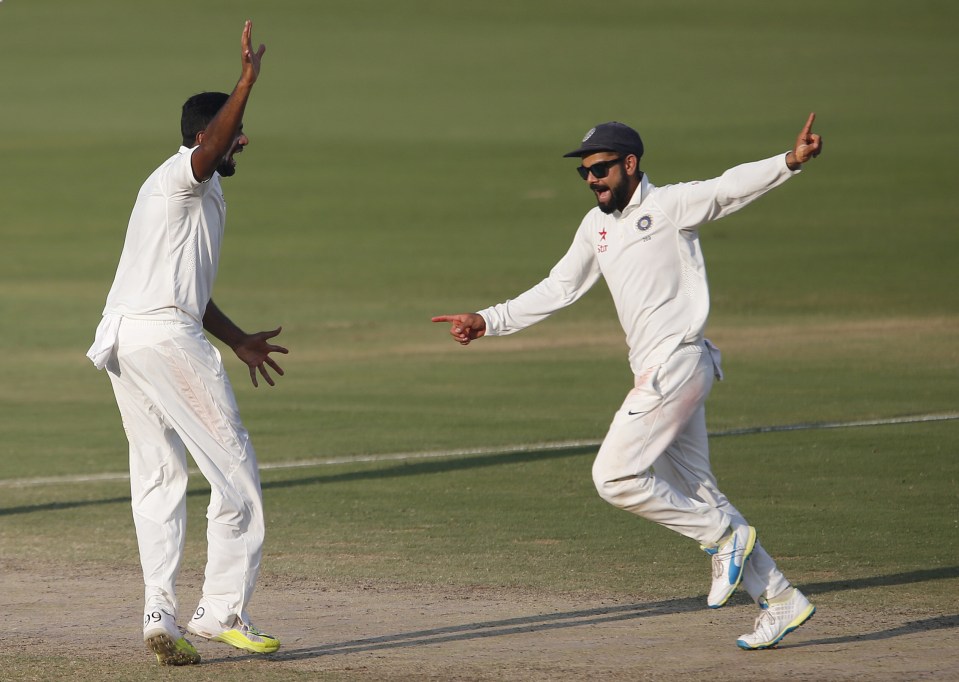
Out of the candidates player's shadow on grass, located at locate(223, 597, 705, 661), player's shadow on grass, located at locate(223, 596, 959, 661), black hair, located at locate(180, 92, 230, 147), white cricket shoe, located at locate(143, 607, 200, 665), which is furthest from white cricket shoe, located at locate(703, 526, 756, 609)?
black hair, located at locate(180, 92, 230, 147)

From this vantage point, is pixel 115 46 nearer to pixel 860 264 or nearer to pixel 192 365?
pixel 860 264

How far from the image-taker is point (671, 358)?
7.79 metres

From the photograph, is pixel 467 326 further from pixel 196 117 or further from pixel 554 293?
pixel 196 117

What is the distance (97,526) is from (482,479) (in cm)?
278

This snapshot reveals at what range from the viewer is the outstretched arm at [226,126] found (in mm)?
7043

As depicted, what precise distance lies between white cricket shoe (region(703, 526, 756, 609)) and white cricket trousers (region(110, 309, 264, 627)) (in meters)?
1.95

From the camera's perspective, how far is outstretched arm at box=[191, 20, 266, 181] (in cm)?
704

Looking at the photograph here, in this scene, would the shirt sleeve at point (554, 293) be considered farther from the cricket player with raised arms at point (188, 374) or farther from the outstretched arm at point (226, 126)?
the outstretched arm at point (226, 126)

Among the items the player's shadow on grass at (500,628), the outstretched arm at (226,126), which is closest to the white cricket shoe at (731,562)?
the player's shadow on grass at (500,628)

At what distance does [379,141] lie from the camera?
4491 cm

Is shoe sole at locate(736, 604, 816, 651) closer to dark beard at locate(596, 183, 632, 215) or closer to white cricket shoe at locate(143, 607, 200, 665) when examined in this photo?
dark beard at locate(596, 183, 632, 215)

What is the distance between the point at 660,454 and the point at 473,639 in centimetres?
115

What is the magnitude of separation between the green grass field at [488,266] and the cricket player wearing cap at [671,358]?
1084 mm

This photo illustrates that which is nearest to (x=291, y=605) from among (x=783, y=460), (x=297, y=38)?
(x=783, y=460)
